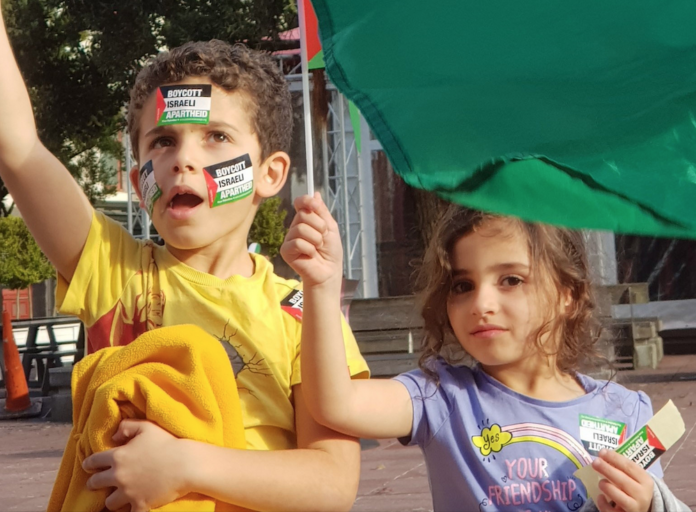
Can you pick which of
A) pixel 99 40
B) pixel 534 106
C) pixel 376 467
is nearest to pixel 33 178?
pixel 534 106

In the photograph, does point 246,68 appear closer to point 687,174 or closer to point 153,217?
point 153,217

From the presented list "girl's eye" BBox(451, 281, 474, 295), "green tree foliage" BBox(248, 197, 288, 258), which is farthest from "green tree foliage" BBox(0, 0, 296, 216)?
"girl's eye" BBox(451, 281, 474, 295)

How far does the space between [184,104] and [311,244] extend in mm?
418

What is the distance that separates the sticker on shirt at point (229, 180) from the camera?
6.59ft

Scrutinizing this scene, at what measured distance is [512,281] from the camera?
2.26 meters

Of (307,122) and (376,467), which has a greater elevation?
(307,122)

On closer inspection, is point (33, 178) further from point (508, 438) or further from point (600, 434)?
point (600, 434)

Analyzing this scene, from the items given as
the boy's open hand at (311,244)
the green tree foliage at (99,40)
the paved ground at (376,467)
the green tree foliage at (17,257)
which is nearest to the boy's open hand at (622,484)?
the boy's open hand at (311,244)

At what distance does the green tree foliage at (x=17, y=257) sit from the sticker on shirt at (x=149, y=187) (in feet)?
53.3

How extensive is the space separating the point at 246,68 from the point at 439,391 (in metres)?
0.85

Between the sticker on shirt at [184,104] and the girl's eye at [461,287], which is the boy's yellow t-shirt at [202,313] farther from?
the girl's eye at [461,287]

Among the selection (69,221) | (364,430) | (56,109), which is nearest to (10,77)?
(69,221)

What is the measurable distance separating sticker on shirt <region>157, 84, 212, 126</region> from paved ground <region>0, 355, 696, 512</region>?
283 cm

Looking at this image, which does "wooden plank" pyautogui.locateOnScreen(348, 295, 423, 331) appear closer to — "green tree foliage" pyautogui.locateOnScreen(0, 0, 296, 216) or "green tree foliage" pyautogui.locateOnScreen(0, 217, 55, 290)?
"green tree foliage" pyautogui.locateOnScreen(0, 0, 296, 216)
